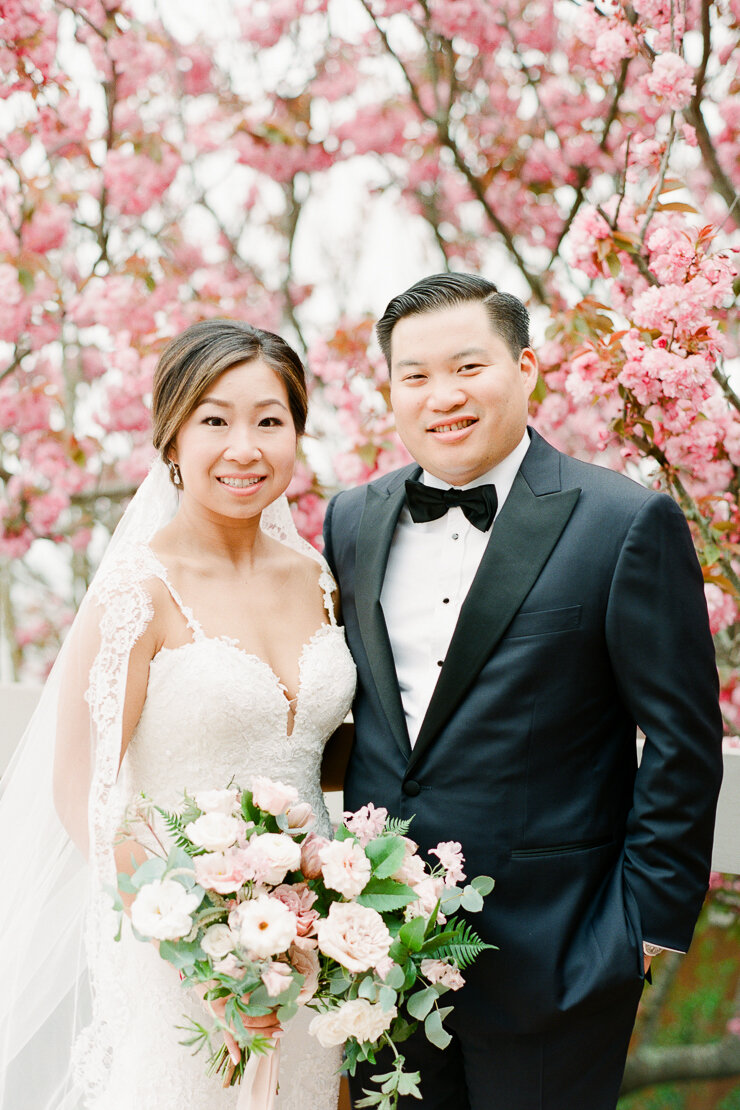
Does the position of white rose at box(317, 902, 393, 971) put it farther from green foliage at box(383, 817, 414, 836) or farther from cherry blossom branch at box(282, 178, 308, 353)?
cherry blossom branch at box(282, 178, 308, 353)

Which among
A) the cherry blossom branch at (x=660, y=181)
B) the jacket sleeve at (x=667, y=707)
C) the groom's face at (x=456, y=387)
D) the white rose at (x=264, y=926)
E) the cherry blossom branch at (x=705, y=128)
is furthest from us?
the cherry blossom branch at (x=705, y=128)

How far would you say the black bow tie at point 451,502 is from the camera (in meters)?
1.83

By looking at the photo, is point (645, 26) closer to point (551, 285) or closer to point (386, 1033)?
point (551, 285)

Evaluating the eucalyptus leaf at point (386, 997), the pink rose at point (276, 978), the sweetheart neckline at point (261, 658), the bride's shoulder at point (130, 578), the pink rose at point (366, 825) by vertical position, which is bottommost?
the eucalyptus leaf at point (386, 997)

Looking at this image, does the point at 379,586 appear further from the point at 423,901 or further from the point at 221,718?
the point at 423,901

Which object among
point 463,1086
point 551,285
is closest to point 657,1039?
point 463,1086

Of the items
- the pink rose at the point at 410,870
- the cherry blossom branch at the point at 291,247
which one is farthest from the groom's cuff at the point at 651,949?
the cherry blossom branch at the point at 291,247

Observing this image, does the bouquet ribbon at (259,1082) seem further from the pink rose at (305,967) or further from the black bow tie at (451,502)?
the black bow tie at (451,502)

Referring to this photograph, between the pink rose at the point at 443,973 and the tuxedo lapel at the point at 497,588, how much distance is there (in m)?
0.40

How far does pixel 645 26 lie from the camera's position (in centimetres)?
251

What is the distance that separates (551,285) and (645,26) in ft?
2.87

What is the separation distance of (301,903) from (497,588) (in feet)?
2.13

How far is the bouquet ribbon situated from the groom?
37cm

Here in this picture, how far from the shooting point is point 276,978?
4.32 ft
